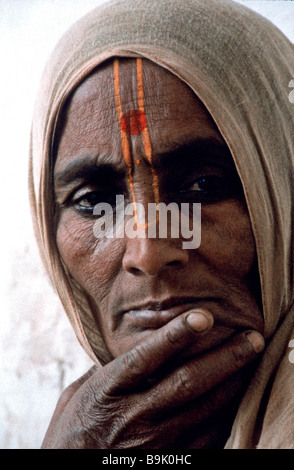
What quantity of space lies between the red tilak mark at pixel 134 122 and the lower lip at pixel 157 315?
34 cm

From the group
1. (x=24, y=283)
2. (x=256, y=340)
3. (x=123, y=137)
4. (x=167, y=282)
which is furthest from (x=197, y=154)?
(x=24, y=283)

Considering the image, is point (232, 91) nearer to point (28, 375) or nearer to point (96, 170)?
point (96, 170)

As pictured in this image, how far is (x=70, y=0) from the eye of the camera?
1.70 meters

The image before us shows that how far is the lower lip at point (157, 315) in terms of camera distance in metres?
0.97

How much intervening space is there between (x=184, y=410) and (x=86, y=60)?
729mm

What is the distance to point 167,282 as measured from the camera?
981mm

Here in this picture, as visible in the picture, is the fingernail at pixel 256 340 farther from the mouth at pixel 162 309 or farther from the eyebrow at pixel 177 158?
the eyebrow at pixel 177 158

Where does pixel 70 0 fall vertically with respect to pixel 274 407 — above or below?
above

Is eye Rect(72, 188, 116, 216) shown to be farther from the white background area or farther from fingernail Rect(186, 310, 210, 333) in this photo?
the white background area

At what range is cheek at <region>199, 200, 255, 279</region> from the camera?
1.02 meters

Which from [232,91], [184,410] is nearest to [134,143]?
[232,91]

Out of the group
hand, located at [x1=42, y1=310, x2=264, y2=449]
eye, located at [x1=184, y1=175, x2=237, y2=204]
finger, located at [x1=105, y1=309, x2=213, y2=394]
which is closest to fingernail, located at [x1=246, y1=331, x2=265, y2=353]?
hand, located at [x1=42, y1=310, x2=264, y2=449]

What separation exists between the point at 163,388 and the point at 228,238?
311 mm

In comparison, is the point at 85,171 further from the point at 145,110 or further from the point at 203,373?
the point at 203,373
